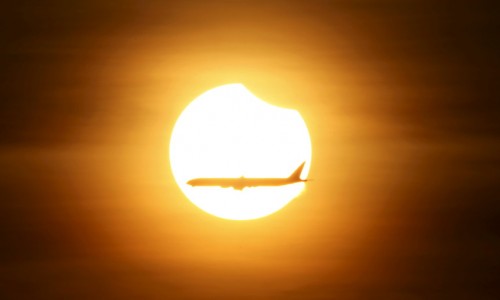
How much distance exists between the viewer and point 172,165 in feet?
4.65

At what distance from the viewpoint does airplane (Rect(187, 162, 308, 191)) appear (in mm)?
1375

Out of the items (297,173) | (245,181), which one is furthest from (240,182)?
(297,173)

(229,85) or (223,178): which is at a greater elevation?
(229,85)

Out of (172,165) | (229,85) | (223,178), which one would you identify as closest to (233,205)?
(223,178)

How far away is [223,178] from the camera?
4.62 ft

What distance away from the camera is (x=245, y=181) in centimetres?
137

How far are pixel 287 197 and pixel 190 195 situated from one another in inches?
10.6

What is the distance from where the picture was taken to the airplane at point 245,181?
1.38m

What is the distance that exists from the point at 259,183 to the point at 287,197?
90 mm

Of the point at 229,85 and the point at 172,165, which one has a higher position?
the point at 229,85

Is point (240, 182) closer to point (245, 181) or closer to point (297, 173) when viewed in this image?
point (245, 181)

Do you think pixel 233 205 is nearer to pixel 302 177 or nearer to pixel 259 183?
pixel 259 183

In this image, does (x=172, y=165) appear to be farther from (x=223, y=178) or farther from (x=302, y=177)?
(x=302, y=177)

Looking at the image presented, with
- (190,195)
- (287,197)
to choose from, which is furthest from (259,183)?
(190,195)
